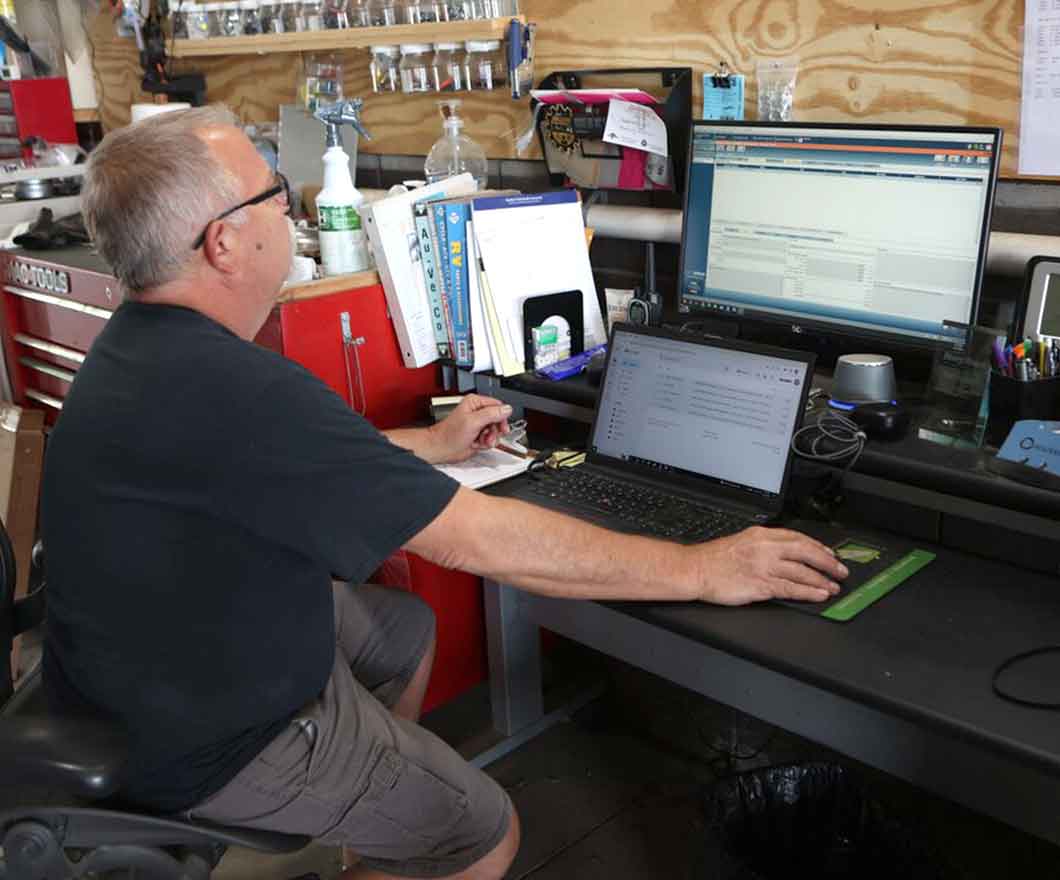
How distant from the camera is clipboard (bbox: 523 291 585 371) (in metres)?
2.04

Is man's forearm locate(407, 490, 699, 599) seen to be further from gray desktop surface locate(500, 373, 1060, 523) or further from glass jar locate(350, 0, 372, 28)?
glass jar locate(350, 0, 372, 28)

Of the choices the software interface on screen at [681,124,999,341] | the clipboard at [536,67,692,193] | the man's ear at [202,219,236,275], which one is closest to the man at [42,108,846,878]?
the man's ear at [202,219,236,275]

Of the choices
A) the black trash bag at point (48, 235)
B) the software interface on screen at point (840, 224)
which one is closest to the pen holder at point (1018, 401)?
the software interface on screen at point (840, 224)

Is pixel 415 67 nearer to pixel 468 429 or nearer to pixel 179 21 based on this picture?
pixel 179 21

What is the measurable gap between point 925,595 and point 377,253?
3.90 feet

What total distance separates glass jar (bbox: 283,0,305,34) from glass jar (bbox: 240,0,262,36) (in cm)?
10

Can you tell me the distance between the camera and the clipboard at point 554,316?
2.04 meters

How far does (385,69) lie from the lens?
8.59ft

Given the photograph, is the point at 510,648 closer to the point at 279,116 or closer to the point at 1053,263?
the point at 1053,263

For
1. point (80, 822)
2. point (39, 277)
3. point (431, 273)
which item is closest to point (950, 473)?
point (431, 273)

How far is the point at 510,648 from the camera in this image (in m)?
2.23

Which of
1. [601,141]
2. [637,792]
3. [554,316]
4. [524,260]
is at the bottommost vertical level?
[637,792]

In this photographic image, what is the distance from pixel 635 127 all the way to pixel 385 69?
849 millimetres

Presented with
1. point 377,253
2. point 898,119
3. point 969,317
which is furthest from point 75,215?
point 969,317
